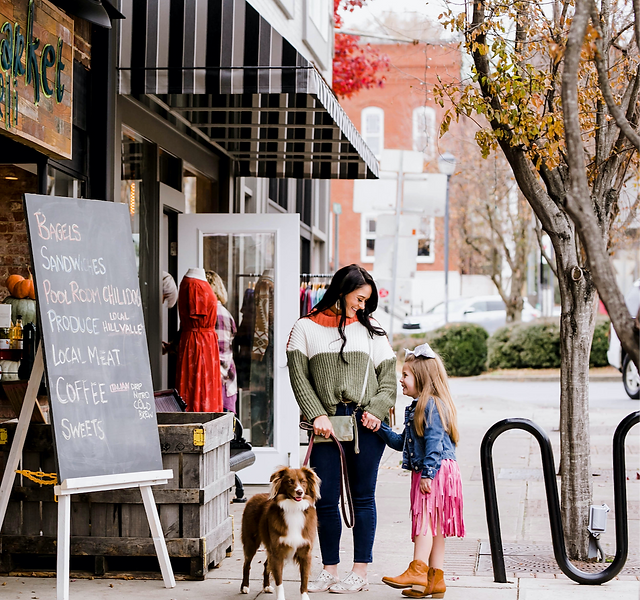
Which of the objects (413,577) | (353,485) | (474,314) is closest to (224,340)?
(353,485)

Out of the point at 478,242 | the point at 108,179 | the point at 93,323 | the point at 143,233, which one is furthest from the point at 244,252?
the point at 478,242

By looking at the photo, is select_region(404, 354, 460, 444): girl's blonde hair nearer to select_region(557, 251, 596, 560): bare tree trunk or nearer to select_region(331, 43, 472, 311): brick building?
select_region(557, 251, 596, 560): bare tree trunk

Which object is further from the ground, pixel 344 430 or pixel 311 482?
pixel 344 430

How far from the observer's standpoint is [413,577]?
520 cm

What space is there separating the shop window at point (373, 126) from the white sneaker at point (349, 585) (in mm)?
34015

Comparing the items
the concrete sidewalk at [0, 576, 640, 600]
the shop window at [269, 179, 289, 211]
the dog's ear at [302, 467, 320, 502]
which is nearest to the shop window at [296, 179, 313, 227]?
the shop window at [269, 179, 289, 211]

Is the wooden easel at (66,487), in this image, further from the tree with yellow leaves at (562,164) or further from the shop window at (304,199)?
the shop window at (304,199)

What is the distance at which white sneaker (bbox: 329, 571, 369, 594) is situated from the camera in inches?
208

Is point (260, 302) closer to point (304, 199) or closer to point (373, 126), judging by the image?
point (304, 199)

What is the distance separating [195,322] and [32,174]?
2306 millimetres

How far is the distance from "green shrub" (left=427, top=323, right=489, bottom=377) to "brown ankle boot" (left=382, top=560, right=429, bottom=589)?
1916 centimetres

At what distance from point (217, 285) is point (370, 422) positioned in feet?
11.7

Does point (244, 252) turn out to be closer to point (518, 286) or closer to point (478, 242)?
point (518, 286)

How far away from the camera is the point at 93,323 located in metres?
5.24
